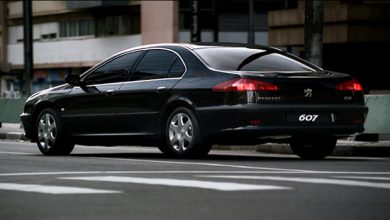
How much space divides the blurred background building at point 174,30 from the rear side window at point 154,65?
27.2 metres

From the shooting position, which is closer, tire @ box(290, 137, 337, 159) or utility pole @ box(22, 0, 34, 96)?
tire @ box(290, 137, 337, 159)

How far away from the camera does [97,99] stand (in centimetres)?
1523

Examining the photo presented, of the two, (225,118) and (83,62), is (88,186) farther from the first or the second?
(83,62)

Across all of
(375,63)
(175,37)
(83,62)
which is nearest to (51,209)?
(375,63)

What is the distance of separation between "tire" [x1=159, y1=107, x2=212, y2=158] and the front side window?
119cm

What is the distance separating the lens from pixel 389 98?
701 inches

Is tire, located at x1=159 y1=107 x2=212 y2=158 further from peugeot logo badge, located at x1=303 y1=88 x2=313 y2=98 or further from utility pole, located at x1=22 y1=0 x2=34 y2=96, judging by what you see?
utility pole, located at x1=22 y1=0 x2=34 y2=96

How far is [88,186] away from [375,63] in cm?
3609

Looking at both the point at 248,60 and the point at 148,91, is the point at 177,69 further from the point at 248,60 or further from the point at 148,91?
the point at 248,60

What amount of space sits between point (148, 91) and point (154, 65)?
1.32 feet

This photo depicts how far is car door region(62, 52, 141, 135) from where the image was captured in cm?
1501

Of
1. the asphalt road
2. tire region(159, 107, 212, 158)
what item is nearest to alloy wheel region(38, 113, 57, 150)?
tire region(159, 107, 212, 158)

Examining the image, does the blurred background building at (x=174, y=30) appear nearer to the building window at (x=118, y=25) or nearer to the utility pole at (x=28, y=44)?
the building window at (x=118, y=25)

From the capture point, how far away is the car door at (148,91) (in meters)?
14.2
